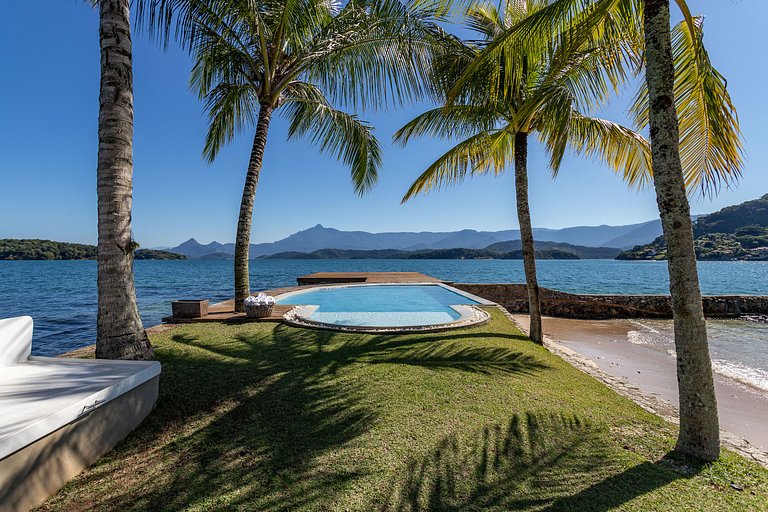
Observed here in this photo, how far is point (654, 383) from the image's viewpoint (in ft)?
23.1

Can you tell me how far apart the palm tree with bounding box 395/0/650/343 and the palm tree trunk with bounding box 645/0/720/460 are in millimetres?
2749

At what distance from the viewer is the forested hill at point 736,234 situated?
231 feet

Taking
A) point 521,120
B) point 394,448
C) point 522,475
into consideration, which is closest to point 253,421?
point 394,448

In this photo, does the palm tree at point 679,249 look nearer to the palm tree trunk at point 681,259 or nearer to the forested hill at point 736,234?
the palm tree trunk at point 681,259

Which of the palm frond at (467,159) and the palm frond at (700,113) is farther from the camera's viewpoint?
the palm frond at (467,159)

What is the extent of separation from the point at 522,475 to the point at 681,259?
2178 mm

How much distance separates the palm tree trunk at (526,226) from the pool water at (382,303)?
72.5 inches

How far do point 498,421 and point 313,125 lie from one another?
30.6 ft

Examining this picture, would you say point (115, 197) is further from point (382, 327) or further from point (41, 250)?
point (41, 250)

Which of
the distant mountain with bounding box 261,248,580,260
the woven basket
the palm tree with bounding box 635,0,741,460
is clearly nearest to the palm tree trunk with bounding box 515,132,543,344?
the palm tree with bounding box 635,0,741,460

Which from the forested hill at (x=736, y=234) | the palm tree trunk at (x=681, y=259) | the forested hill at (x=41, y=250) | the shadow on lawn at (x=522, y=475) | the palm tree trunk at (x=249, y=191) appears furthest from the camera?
the forested hill at (x=41, y=250)

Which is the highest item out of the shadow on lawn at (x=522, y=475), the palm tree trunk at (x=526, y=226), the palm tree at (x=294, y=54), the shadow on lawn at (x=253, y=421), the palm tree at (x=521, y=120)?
the palm tree at (x=294, y=54)

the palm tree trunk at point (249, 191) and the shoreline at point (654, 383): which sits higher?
the palm tree trunk at point (249, 191)

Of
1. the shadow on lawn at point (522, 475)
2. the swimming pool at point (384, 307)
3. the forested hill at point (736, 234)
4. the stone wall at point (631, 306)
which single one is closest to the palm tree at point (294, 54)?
the swimming pool at point (384, 307)
